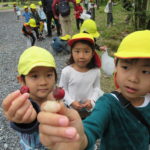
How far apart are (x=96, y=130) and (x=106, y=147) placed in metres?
0.41

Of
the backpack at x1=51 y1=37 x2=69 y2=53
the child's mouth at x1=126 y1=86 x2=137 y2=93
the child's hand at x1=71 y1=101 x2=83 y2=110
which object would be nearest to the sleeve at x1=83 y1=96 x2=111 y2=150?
the child's mouth at x1=126 y1=86 x2=137 y2=93

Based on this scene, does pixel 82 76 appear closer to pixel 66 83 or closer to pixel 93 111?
pixel 66 83

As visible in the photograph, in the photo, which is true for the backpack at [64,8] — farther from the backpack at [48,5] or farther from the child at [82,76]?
the child at [82,76]

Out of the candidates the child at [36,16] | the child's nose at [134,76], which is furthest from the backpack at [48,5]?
the child's nose at [134,76]

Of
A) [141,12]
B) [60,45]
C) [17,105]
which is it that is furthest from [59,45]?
[17,105]

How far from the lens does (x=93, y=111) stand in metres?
1.53

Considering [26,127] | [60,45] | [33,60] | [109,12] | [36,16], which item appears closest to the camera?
[26,127]

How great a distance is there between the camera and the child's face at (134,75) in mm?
1455

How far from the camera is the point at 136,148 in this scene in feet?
5.49

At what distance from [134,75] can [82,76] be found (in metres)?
1.69

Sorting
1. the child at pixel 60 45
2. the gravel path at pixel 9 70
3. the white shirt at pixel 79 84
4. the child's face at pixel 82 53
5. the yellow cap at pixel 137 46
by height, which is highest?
the yellow cap at pixel 137 46

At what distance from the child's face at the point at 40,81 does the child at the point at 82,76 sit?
944 millimetres

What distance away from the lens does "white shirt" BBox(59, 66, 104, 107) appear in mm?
3104

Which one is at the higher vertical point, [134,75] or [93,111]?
[134,75]
